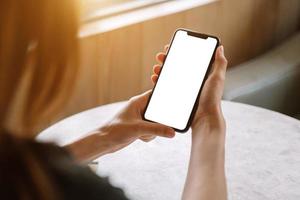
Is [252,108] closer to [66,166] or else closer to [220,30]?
[220,30]

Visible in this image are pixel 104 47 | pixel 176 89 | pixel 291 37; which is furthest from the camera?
pixel 291 37

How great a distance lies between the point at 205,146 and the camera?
101 cm

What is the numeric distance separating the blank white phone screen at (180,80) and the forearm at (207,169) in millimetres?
89

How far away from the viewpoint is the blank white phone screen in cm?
112

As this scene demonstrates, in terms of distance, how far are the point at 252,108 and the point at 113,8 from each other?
49cm

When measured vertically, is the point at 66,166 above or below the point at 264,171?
above

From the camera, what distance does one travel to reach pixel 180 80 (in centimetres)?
114

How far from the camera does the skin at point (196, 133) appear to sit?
0.97m

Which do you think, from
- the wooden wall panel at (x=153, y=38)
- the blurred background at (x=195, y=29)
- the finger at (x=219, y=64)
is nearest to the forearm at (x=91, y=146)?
the finger at (x=219, y=64)

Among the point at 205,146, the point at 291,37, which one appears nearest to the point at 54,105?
the point at 205,146

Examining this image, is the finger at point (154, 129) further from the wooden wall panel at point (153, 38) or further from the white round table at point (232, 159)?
the wooden wall panel at point (153, 38)

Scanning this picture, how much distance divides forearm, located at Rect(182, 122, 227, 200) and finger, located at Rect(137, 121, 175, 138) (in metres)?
0.06

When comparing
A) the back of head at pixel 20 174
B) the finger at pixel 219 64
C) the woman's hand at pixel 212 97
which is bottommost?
the woman's hand at pixel 212 97

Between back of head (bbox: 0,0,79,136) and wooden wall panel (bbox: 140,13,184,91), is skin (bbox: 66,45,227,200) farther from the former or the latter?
wooden wall panel (bbox: 140,13,184,91)
